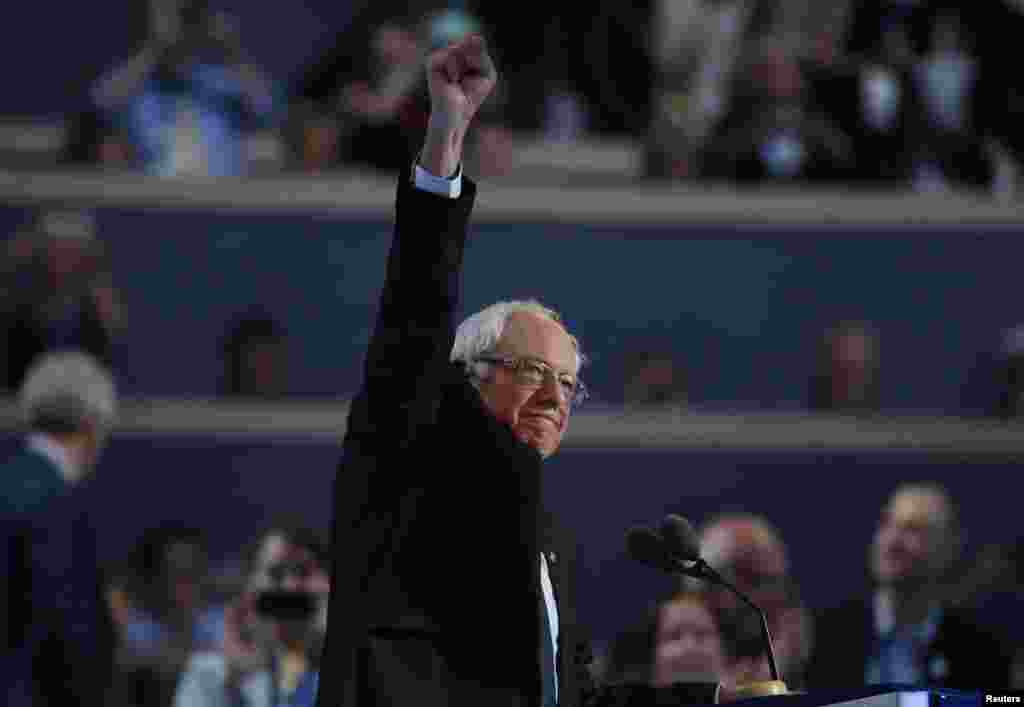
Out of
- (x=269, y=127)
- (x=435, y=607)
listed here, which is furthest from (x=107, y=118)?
(x=435, y=607)

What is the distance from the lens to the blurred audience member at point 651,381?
316 inches

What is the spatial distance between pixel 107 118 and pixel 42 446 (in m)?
2.78

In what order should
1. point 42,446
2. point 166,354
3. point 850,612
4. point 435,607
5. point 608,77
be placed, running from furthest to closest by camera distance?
1. point 608,77
2. point 166,354
3. point 850,612
4. point 42,446
5. point 435,607

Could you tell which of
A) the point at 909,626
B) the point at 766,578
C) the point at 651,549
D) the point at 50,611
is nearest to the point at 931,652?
the point at 909,626

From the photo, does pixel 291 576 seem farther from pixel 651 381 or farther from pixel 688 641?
pixel 651 381

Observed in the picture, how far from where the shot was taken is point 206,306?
26.5 ft

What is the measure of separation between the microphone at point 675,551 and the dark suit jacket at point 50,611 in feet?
7.46

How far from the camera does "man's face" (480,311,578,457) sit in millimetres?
3182

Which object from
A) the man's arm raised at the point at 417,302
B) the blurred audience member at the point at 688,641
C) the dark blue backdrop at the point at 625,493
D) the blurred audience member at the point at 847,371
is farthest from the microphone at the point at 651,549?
the blurred audience member at the point at 847,371

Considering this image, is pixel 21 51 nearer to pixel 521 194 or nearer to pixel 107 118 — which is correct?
pixel 107 118

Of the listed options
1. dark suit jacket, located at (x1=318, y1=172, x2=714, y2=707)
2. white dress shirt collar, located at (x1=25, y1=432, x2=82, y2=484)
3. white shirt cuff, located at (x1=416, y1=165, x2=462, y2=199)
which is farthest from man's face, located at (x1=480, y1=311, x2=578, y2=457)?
white dress shirt collar, located at (x1=25, y1=432, x2=82, y2=484)

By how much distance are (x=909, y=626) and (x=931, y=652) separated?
0.41 feet

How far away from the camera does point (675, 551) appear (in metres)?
3.15

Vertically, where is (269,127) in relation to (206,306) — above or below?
above
